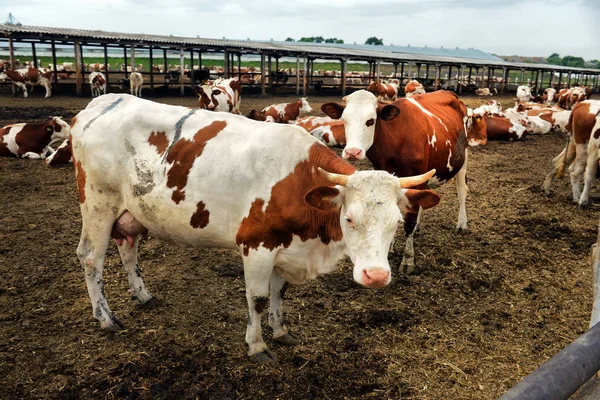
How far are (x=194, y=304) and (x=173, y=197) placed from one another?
56.3 inches

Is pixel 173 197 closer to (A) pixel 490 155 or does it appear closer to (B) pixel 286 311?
(B) pixel 286 311

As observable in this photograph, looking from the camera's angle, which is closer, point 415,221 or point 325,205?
point 325,205

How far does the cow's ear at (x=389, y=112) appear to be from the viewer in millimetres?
5074

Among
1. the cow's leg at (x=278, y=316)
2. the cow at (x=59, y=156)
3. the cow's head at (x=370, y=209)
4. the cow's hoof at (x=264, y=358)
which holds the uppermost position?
the cow's head at (x=370, y=209)

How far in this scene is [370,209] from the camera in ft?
9.13

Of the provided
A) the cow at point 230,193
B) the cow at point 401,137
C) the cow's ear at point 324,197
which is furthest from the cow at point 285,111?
the cow's ear at point 324,197

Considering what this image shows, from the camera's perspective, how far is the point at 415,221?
5312mm

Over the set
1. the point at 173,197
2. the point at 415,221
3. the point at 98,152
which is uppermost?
the point at 98,152

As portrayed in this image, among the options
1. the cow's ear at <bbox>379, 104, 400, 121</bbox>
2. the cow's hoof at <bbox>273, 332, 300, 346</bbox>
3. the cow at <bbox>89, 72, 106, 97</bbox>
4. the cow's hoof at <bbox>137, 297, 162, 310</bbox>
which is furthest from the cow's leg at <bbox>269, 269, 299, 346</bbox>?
the cow at <bbox>89, 72, 106, 97</bbox>

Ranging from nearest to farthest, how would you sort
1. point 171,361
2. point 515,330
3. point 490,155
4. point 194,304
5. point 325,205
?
1. point 325,205
2. point 171,361
3. point 515,330
4. point 194,304
5. point 490,155

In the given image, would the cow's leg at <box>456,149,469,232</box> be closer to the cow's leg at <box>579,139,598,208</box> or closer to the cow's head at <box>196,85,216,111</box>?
the cow's leg at <box>579,139,598,208</box>

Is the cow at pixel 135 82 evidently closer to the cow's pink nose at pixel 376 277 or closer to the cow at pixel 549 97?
the cow's pink nose at pixel 376 277

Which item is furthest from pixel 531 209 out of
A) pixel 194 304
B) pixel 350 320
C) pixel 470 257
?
pixel 194 304

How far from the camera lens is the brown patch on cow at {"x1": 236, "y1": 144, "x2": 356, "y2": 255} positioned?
10.7 feet
